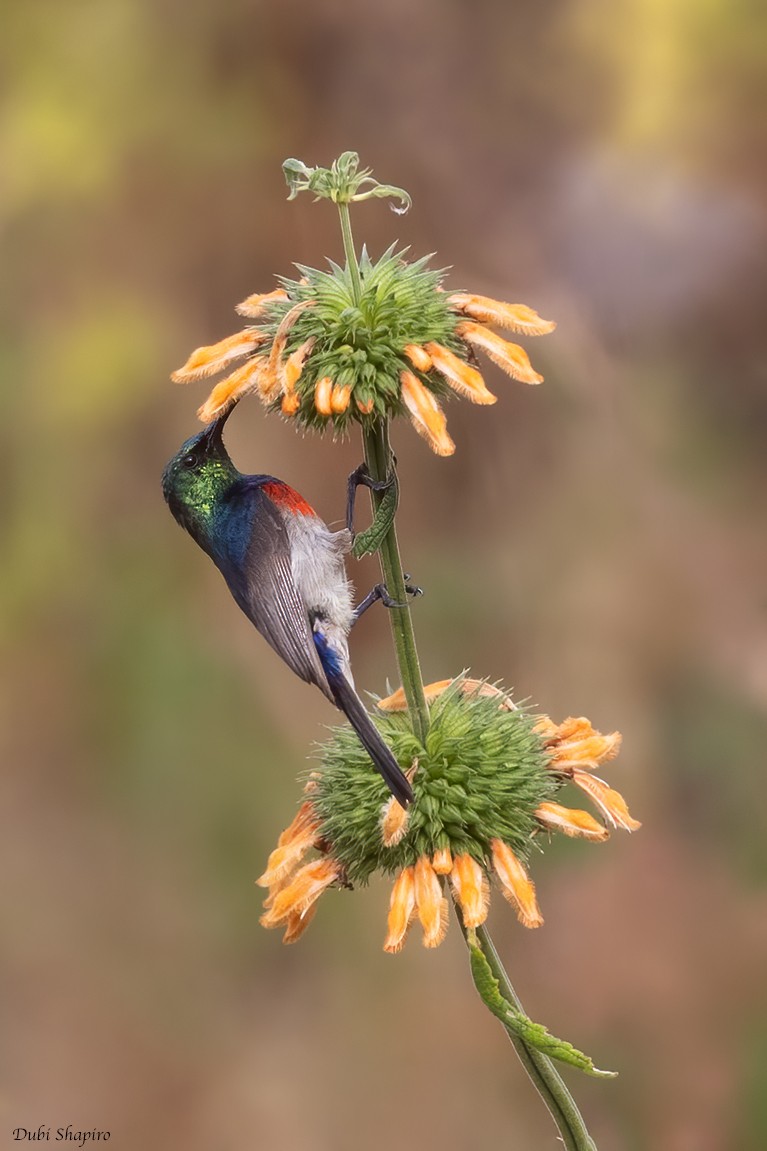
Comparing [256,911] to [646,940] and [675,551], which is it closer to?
[646,940]

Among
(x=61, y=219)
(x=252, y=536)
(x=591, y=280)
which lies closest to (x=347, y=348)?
(x=252, y=536)

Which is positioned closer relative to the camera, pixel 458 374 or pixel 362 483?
pixel 458 374

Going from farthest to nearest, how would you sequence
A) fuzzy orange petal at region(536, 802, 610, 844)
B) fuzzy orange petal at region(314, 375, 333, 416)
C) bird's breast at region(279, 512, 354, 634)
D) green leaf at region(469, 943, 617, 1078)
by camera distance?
bird's breast at region(279, 512, 354, 634) → fuzzy orange petal at region(536, 802, 610, 844) → fuzzy orange petal at region(314, 375, 333, 416) → green leaf at region(469, 943, 617, 1078)

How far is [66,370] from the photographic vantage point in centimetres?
282

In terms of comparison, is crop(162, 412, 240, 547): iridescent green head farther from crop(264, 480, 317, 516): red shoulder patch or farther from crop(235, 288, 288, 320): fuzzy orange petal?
crop(235, 288, 288, 320): fuzzy orange petal

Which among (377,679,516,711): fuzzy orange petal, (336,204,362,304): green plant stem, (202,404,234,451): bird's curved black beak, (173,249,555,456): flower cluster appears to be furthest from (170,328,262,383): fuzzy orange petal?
(377,679,516,711): fuzzy orange petal

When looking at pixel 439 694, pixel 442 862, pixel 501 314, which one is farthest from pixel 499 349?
pixel 442 862

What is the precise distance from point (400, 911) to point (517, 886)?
129 mm

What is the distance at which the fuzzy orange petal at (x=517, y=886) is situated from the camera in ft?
4.34

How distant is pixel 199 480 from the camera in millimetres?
1724

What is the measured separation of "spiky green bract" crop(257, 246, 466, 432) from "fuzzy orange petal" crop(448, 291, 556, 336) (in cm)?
2

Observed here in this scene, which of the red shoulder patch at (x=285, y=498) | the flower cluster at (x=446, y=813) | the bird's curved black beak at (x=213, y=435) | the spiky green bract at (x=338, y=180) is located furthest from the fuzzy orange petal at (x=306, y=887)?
the spiky green bract at (x=338, y=180)

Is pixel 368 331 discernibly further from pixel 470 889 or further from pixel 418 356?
pixel 470 889

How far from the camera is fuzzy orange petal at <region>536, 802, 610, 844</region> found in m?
1.40
